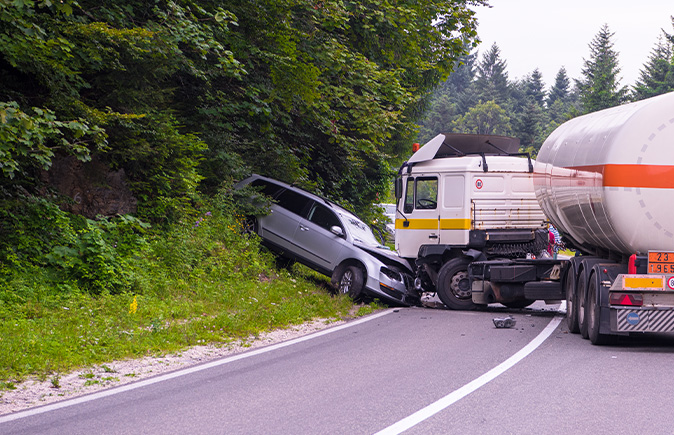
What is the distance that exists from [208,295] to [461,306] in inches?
205

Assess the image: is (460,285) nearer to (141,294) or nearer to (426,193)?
(426,193)

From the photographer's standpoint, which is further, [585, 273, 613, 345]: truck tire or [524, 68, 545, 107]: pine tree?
[524, 68, 545, 107]: pine tree

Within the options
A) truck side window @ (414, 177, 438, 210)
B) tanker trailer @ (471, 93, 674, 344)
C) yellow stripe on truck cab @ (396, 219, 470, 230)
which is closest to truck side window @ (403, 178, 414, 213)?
truck side window @ (414, 177, 438, 210)

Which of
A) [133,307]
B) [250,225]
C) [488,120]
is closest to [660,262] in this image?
[133,307]

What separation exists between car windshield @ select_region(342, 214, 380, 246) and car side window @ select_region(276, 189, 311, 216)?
36.9 inches

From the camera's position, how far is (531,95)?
486ft

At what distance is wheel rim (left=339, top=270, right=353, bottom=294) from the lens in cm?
1547

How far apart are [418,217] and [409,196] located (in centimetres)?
52

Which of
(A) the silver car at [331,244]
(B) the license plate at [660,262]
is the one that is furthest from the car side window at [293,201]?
(B) the license plate at [660,262]

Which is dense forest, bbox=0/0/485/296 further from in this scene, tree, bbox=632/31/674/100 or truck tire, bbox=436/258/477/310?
tree, bbox=632/31/674/100

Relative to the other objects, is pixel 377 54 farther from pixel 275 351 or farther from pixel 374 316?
pixel 275 351

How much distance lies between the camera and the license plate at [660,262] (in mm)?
10039

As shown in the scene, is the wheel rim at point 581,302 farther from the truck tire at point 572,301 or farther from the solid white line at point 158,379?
the solid white line at point 158,379

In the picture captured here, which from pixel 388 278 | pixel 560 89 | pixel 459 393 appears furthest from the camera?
pixel 560 89
